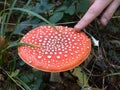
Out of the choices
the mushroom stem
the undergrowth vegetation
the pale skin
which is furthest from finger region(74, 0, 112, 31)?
the mushroom stem

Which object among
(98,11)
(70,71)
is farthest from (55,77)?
(98,11)

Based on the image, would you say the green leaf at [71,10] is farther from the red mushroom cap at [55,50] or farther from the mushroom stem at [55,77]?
the mushroom stem at [55,77]

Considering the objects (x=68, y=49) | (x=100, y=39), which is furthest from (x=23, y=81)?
(x=100, y=39)

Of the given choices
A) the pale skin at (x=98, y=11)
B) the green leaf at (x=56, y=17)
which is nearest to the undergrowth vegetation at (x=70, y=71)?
the green leaf at (x=56, y=17)

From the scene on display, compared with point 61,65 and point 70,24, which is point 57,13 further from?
point 61,65

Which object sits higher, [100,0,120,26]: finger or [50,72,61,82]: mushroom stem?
[100,0,120,26]: finger

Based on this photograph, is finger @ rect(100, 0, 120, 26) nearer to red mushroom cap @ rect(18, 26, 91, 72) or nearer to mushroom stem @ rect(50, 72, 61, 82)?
red mushroom cap @ rect(18, 26, 91, 72)

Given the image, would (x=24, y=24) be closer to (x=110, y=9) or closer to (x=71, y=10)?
(x=71, y=10)
